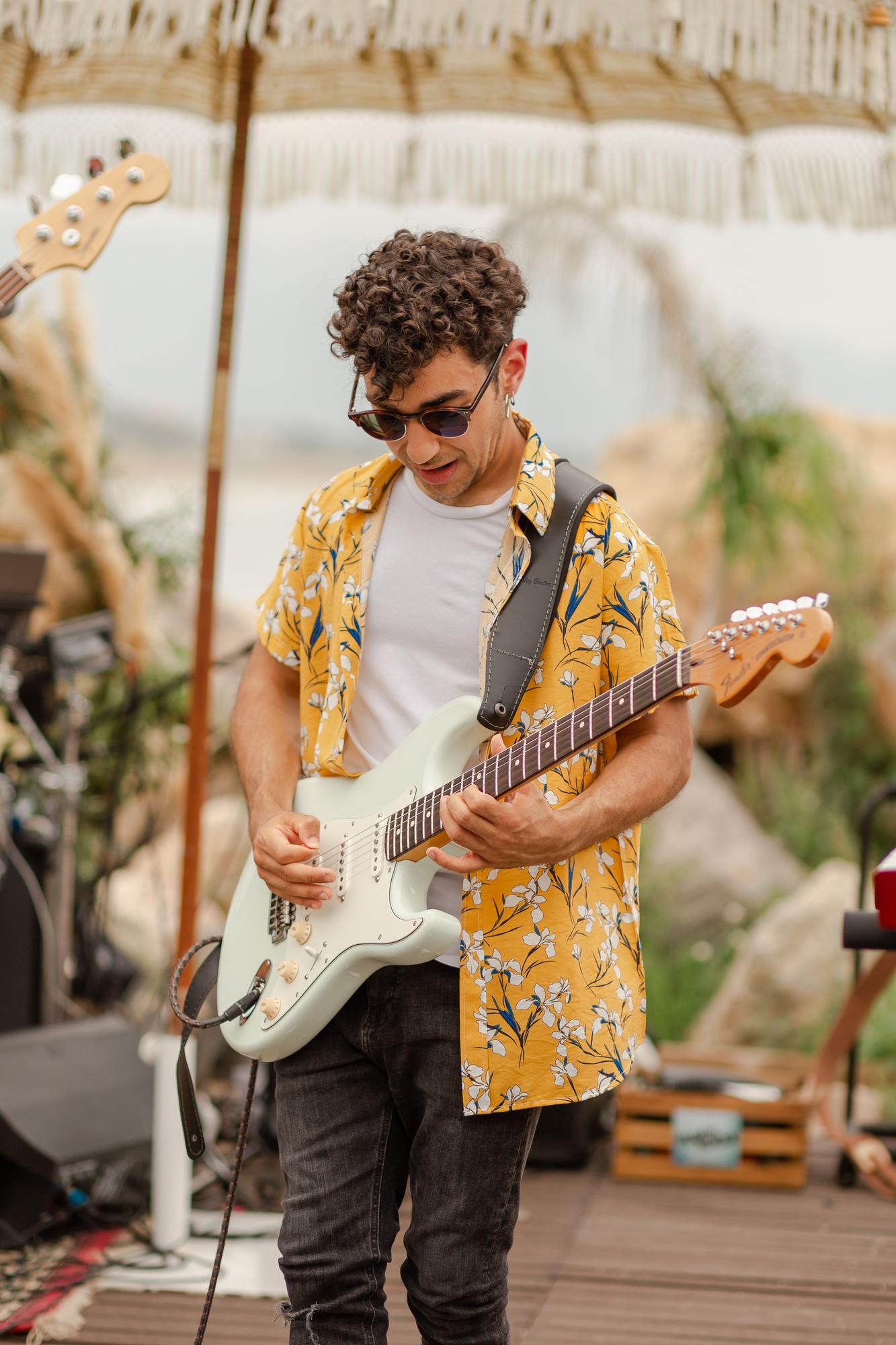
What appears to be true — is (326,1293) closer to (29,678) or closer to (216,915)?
(29,678)

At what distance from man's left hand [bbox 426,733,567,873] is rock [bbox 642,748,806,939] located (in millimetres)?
4861

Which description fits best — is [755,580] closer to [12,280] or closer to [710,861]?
[710,861]

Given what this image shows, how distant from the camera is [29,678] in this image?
3895mm

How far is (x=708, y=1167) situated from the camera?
4.14 metres

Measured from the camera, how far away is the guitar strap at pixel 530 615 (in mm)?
1927

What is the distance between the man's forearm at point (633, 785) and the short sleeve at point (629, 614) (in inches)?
3.3

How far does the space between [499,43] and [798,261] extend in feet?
51.0

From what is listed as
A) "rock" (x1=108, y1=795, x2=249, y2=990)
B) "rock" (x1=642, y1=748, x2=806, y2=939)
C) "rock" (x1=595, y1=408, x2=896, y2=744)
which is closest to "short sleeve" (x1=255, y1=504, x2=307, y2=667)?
"rock" (x1=108, y1=795, x2=249, y2=990)

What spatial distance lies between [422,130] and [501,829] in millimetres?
2372

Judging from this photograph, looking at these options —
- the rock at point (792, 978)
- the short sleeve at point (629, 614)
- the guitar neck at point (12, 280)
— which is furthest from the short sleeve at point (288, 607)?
the rock at point (792, 978)

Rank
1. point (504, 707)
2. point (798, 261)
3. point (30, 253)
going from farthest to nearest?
1. point (798, 261)
2. point (30, 253)
3. point (504, 707)

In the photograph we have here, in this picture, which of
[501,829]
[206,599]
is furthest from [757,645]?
[206,599]

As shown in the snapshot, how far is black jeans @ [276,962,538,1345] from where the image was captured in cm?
197

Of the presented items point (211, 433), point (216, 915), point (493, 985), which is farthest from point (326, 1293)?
point (216, 915)
